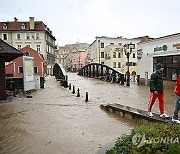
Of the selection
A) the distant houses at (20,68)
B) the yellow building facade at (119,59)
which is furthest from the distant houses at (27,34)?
the distant houses at (20,68)

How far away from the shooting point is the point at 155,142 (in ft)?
11.5

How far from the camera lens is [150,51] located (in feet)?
83.7

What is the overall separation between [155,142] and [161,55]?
21276mm

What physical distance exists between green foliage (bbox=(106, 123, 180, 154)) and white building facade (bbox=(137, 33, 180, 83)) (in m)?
18.5

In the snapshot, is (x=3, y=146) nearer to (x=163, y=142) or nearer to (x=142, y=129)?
(x=142, y=129)

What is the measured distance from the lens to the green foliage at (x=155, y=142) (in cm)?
342

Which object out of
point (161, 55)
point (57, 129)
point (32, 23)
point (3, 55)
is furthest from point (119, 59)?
point (57, 129)

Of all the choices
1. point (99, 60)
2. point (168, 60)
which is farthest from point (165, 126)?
point (99, 60)

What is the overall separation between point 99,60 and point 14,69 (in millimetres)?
32981

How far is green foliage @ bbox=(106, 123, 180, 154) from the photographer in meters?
3.42

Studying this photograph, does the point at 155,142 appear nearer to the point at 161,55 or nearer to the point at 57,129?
the point at 57,129

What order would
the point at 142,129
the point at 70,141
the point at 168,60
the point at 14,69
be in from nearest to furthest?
the point at 142,129
the point at 70,141
the point at 168,60
the point at 14,69

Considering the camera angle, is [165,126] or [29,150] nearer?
[165,126]

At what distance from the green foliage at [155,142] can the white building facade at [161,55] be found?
18484 mm
